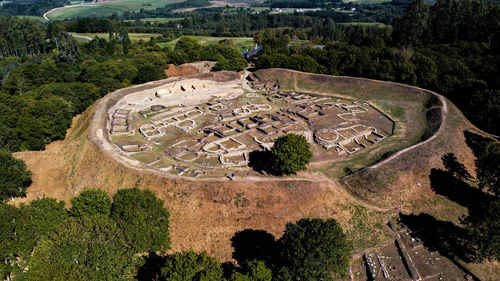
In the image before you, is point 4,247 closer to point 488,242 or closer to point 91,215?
point 91,215

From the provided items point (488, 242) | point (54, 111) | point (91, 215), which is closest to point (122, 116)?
point (54, 111)

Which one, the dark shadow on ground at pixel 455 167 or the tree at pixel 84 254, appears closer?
the tree at pixel 84 254

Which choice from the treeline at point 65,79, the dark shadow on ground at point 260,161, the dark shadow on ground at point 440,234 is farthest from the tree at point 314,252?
the treeline at point 65,79

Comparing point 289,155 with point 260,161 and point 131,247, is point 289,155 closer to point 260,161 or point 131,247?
point 260,161

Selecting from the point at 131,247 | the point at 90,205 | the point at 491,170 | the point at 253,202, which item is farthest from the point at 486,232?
the point at 90,205

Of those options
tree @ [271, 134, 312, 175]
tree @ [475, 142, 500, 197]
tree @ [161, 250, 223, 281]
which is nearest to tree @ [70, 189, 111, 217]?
tree @ [161, 250, 223, 281]

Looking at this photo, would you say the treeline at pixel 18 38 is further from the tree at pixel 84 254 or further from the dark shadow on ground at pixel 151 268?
the dark shadow on ground at pixel 151 268

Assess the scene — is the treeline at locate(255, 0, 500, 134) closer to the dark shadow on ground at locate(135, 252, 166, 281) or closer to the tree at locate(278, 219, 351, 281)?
the tree at locate(278, 219, 351, 281)
